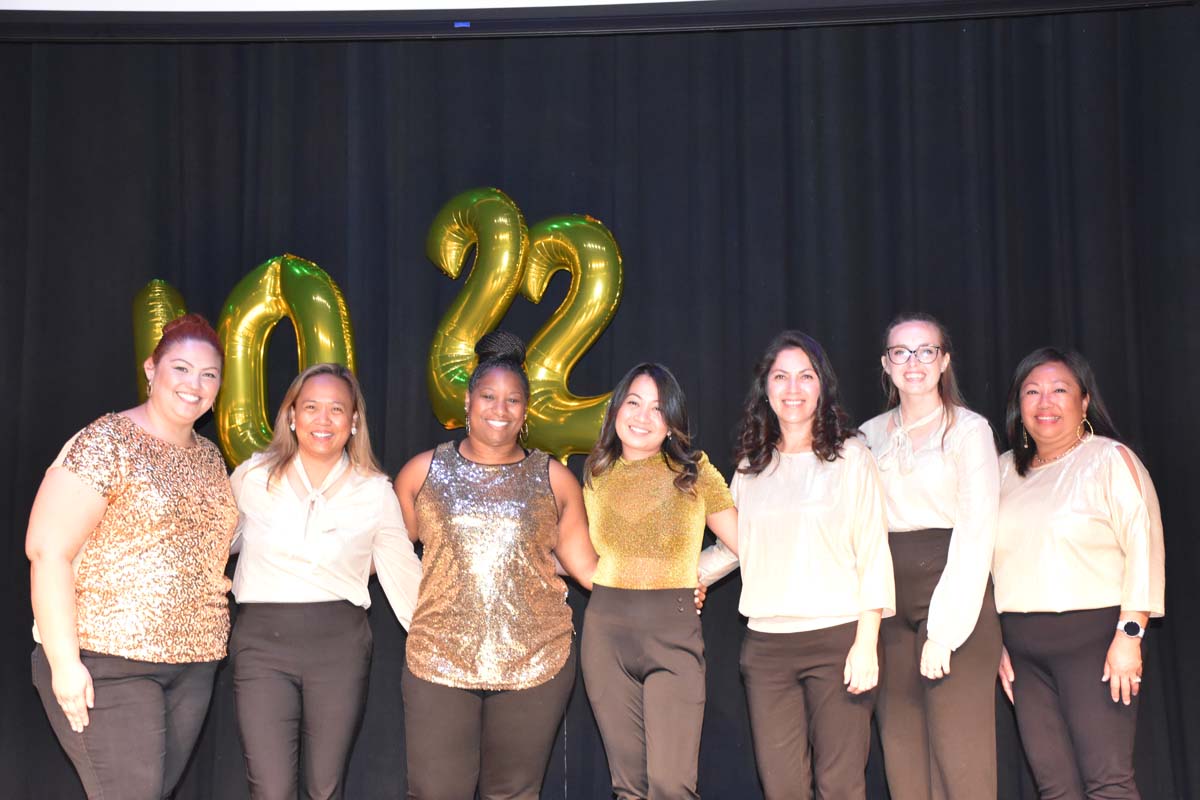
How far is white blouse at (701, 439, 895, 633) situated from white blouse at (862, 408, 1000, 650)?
0.14 meters

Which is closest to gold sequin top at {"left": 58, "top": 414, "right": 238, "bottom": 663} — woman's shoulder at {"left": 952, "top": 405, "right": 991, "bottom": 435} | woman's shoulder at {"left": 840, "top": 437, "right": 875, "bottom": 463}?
woman's shoulder at {"left": 840, "top": 437, "right": 875, "bottom": 463}

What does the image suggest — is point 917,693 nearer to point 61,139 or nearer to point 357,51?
point 357,51

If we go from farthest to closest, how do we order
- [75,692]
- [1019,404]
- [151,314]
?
1. [151,314]
2. [1019,404]
3. [75,692]

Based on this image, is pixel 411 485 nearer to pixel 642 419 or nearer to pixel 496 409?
pixel 496 409

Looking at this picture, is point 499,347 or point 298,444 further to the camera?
point 499,347

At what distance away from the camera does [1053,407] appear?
296 centimetres

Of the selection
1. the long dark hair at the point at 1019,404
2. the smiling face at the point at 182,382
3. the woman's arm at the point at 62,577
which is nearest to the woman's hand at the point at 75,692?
the woman's arm at the point at 62,577

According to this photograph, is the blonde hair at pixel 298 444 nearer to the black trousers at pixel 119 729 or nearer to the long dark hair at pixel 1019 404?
the black trousers at pixel 119 729

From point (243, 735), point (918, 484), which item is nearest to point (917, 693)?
point (918, 484)

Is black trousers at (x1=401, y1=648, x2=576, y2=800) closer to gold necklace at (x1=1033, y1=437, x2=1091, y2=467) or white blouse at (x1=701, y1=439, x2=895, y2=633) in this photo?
white blouse at (x1=701, y1=439, x2=895, y2=633)

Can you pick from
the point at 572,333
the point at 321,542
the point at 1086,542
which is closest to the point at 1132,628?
the point at 1086,542

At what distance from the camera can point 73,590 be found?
2.38 metres

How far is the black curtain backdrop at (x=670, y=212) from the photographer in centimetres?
369

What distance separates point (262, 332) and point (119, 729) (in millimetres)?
1680
